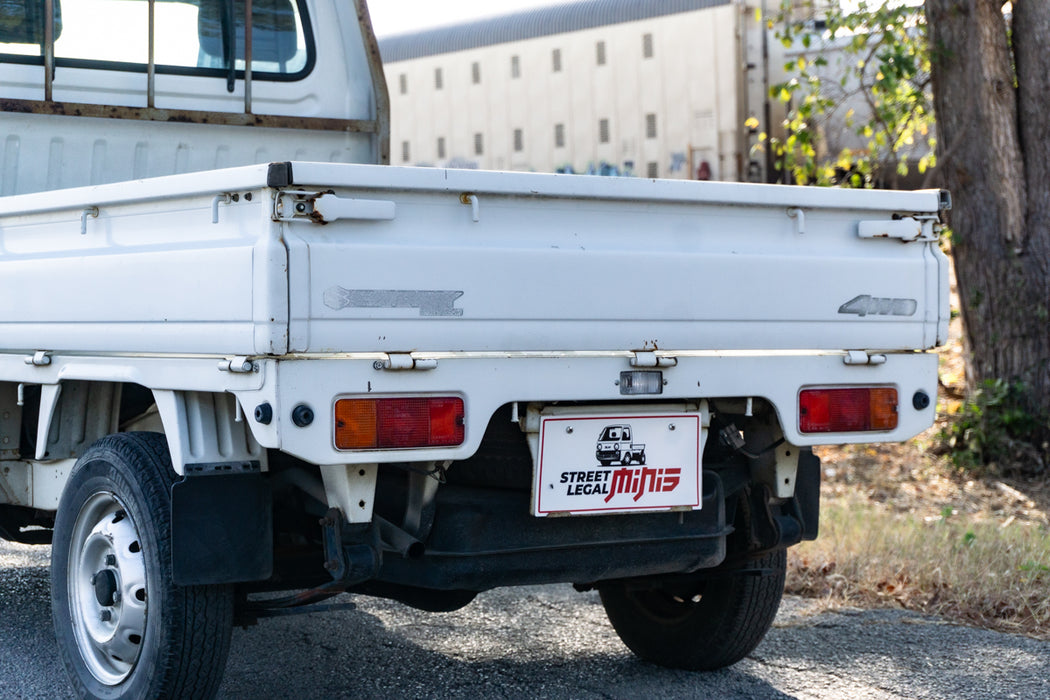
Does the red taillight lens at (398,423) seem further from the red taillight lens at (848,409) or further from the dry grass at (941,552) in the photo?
the dry grass at (941,552)

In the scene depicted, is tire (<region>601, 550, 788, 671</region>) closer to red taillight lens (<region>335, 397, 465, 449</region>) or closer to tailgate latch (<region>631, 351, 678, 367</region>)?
tailgate latch (<region>631, 351, 678, 367</region>)

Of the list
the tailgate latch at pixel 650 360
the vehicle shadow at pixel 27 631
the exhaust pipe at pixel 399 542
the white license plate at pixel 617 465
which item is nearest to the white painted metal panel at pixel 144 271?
the exhaust pipe at pixel 399 542

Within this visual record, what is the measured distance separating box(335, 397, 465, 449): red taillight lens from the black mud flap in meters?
0.37

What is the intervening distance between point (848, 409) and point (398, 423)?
133cm

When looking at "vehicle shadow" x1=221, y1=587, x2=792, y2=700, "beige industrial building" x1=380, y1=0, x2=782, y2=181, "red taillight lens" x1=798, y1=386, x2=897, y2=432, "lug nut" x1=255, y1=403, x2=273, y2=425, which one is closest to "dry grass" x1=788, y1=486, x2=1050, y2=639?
"vehicle shadow" x1=221, y1=587, x2=792, y2=700

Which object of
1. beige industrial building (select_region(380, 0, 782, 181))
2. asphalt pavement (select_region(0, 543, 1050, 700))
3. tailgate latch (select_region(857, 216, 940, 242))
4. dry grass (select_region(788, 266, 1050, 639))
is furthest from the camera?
beige industrial building (select_region(380, 0, 782, 181))

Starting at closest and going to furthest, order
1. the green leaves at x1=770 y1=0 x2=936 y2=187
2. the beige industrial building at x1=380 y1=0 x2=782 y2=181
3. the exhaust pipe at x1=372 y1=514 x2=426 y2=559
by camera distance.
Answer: the exhaust pipe at x1=372 y1=514 x2=426 y2=559
the green leaves at x1=770 y1=0 x2=936 y2=187
the beige industrial building at x1=380 y1=0 x2=782 y2=181

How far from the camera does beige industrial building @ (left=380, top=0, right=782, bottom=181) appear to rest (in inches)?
995

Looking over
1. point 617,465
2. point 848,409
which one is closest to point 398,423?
point 617,465

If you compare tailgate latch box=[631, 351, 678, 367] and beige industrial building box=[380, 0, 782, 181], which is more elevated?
beige industrial building box=[380, 0, 782, 181]

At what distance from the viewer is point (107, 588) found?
3.47m

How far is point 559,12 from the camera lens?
1107 inches

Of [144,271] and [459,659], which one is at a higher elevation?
[144,271]

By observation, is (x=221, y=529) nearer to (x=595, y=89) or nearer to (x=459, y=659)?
(x=459, y=659)
